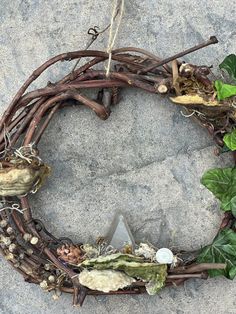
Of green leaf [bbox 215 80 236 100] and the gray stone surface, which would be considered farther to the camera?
the gray stone surface

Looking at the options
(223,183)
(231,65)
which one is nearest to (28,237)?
(223,183)

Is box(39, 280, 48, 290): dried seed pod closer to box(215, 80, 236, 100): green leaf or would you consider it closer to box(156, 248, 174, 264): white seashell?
box(156, 248, 174, 264): white seashell

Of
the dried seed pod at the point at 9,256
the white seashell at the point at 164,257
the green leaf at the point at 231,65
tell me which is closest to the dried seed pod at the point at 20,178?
the dried seed pod at the point at 9,256

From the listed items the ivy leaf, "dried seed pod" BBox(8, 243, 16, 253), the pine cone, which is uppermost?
the ivy leaf

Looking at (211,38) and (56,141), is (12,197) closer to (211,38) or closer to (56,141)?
(56,141)

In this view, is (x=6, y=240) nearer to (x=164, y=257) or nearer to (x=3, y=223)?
(x=3, y=223)

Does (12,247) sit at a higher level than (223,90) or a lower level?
lower

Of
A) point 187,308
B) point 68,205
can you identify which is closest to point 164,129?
point 68,205

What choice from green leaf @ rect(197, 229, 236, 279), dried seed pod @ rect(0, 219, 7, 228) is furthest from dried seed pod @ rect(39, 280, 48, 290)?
green leaf @ rect(197, 229, 236, 279)
